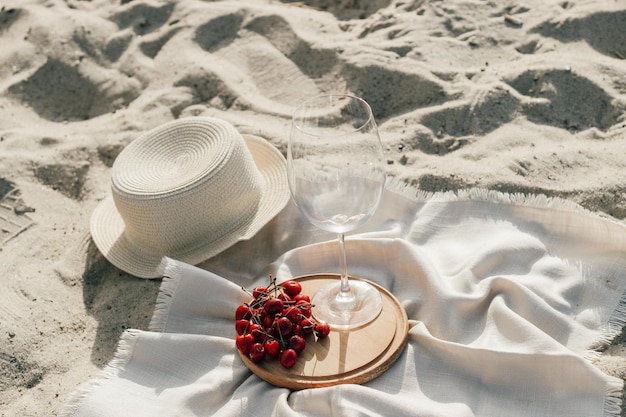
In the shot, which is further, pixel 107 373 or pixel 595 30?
pixel 595 30

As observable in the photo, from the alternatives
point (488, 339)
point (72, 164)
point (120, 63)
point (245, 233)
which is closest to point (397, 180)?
point (245, 233)

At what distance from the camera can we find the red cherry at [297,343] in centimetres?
214

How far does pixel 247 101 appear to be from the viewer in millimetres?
3688

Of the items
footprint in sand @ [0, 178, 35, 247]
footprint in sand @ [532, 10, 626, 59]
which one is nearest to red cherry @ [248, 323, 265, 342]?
footprint in sand @ [0, 178, 35, 247]

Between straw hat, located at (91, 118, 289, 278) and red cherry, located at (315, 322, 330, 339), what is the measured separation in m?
0.63

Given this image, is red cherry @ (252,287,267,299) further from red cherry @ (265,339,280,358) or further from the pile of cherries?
red cherry @ (265,339,280,358)

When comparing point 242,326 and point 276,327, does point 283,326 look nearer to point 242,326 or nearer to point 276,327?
point 276,327

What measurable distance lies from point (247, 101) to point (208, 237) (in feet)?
3.79

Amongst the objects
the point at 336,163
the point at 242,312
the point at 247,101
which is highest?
the point at 336,163

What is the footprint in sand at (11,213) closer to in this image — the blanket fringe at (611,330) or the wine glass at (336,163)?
the wine glass at (336,163)

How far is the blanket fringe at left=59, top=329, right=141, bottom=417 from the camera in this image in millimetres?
2152

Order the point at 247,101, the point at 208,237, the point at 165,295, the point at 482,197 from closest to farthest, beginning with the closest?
1. the point at 165,295
2. the point at 208,237
3. the point at 482,197
4. the point at 247,101

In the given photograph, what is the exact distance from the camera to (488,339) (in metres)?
2.27

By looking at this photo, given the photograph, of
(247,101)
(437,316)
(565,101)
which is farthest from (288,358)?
(565,101)
